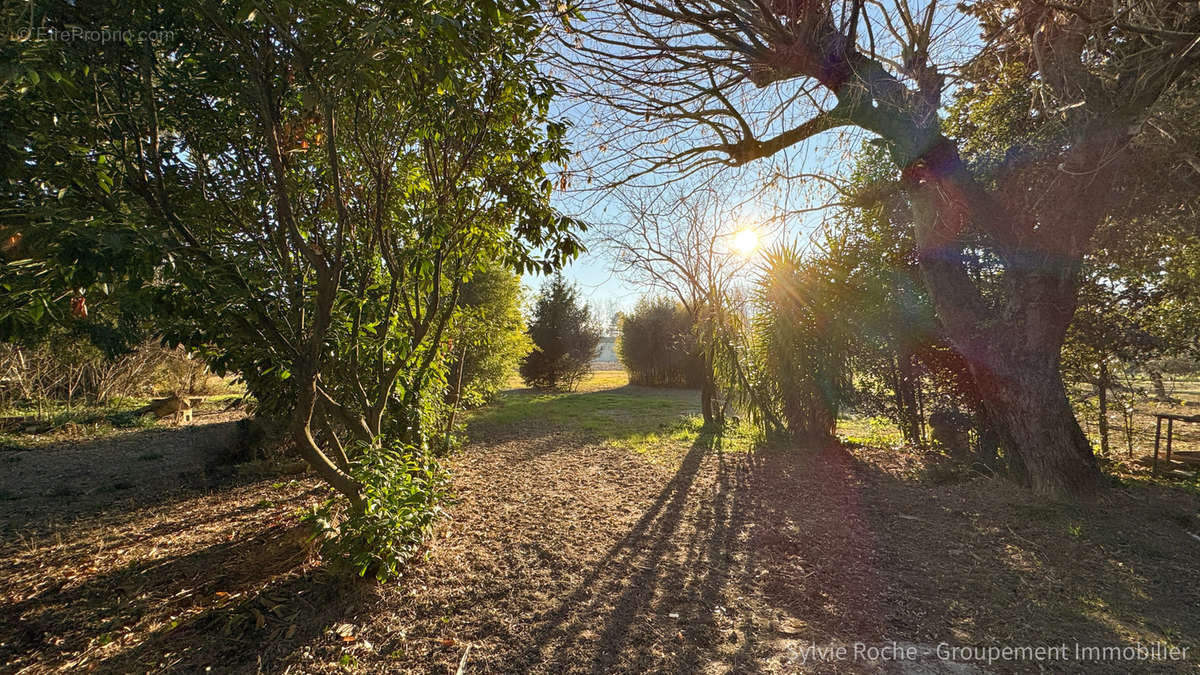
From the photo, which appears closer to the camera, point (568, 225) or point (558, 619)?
point (558, 619)

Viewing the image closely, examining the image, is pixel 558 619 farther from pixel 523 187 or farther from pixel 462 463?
pixel 462 463

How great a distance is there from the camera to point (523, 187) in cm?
298

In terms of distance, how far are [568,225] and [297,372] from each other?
1.85 meters

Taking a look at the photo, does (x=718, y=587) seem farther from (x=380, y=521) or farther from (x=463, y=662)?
(x=380, y=521)

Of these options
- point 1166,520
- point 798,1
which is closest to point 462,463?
point 798,1

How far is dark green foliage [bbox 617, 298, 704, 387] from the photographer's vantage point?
19.4 m

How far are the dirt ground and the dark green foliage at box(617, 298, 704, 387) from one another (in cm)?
1443

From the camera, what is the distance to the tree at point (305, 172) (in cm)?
194

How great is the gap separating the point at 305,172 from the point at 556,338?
14.6 metres

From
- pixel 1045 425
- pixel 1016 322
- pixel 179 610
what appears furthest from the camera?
pixel 1016 322

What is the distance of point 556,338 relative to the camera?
57.9 ft

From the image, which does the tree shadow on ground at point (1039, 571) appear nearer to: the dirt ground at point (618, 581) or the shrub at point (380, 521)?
the dirt ground at point (618, 581)

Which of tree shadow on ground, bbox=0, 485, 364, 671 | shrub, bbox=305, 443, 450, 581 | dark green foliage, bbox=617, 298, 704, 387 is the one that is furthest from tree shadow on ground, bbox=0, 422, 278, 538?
dark green foliage, bbox=617, 298, 704, 387

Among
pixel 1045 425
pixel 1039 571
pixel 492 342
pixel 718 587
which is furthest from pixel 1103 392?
pixel 492 342
